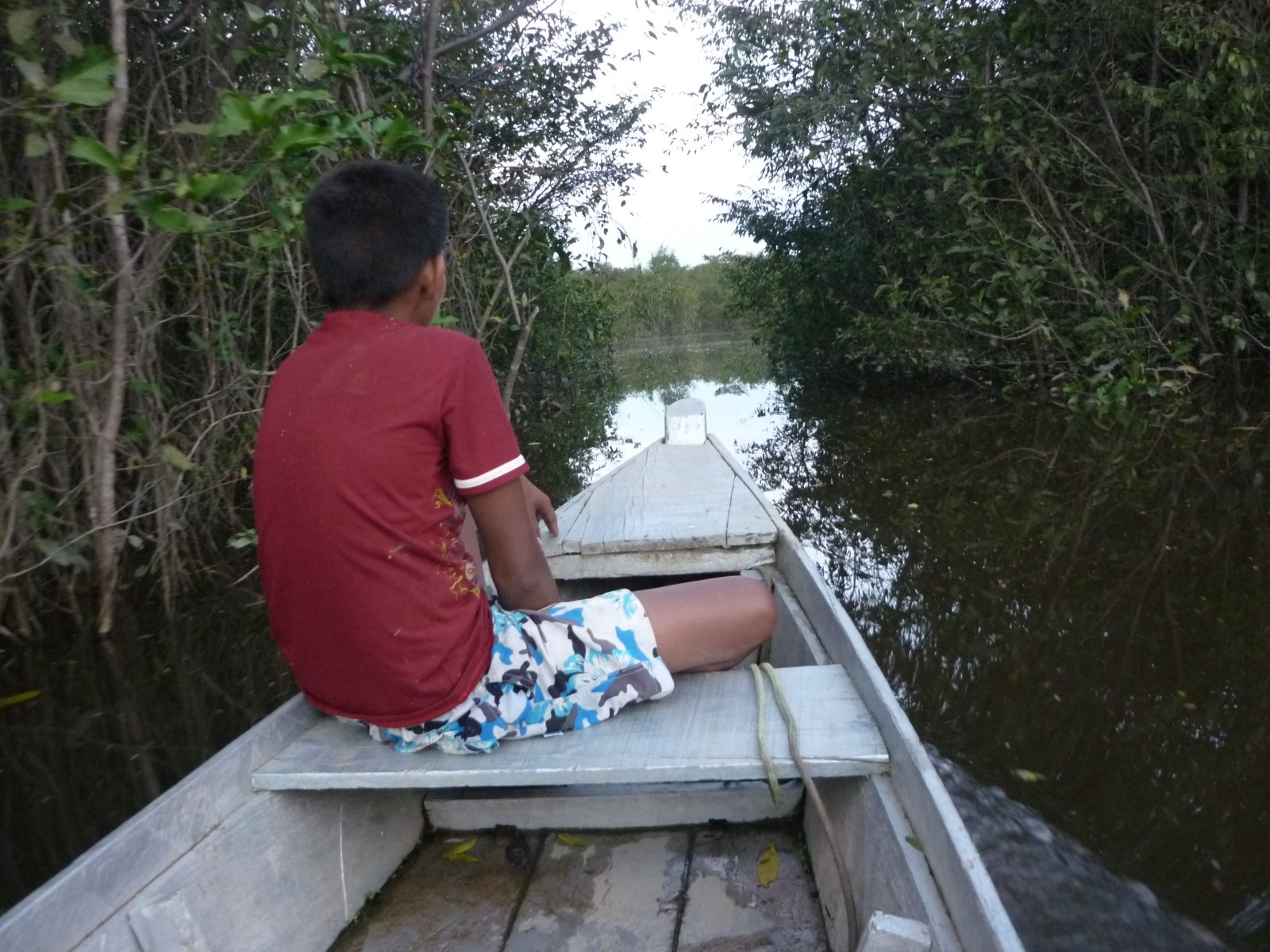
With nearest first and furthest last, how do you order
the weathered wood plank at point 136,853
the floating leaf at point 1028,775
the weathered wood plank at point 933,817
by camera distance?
the weathered wood plank at point 933,817, the weathered wood plank at point 136,853, the floating leaf at point 1028,775

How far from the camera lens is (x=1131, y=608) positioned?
3951 mm

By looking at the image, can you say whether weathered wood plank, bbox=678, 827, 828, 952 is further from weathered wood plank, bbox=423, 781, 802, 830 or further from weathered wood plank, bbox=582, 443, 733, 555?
weathered wood plank, bbox=582, 443, 733, 555

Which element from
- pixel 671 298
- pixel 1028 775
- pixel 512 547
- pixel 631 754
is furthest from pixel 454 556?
pixel 671 298

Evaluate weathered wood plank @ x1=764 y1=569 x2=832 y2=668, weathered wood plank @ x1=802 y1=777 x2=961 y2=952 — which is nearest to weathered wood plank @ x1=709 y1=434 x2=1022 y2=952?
weathered wood plank @ x1=802 y1=777 x2=961 y2=952

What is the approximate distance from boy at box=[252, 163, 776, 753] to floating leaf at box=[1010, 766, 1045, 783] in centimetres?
136

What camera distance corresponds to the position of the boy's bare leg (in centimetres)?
202

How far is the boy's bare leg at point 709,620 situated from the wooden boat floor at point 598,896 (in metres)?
0.37

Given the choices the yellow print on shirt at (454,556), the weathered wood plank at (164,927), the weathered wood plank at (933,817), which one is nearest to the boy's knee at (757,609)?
the weathered wood plank at (933,817)

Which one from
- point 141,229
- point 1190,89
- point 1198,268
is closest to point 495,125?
point 141,229

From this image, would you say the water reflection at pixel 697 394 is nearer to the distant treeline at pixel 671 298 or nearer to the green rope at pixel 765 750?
the distant treeline at pixel 671 298

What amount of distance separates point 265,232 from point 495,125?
460cm

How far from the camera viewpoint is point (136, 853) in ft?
4.94

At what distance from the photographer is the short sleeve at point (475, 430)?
168 centimetres

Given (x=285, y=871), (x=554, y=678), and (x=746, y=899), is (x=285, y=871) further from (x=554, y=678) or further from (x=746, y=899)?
(x=746, y=899)
